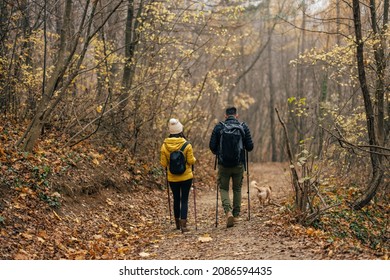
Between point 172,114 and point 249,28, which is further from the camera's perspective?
point 249,28

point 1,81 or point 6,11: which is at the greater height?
point 6,11

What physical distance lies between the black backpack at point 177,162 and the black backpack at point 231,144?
80cm

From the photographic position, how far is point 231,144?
8.94 m

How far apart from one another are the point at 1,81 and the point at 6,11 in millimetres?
1831

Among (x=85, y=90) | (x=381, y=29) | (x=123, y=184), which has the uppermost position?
(x=381, y=29)

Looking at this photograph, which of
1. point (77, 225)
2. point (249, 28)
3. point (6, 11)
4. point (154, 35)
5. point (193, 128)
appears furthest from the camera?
point (249, 28)

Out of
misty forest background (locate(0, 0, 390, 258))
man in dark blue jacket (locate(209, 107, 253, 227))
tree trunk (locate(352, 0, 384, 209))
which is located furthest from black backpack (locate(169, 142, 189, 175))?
tree trunk (locate(352, 0, 384, 209))

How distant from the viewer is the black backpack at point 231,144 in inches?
352

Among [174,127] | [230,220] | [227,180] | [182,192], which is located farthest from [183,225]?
[174,127]

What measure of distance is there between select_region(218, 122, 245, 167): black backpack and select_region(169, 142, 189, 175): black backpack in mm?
805

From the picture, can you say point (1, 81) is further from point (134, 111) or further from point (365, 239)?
point (365, 239)

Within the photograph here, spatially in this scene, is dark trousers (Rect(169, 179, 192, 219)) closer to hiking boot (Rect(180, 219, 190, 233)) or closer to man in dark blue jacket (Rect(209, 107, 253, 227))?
hiking boot (Rect(180, 219, 190, 233))
